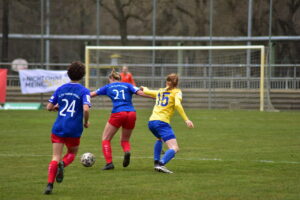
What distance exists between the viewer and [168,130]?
978cm

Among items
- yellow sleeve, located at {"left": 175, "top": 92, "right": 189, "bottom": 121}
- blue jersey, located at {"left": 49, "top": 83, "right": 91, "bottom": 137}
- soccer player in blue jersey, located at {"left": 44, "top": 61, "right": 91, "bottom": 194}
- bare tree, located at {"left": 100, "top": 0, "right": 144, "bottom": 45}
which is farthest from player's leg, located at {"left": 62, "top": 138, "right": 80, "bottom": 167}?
bare tree, located at {"left": 100, "top": 0, "right": 144, "bottom": 45}

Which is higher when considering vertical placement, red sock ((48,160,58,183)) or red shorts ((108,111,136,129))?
red shorts ((108,111,136,129))

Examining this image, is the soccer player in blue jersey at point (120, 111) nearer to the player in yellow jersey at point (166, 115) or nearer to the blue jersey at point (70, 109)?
the player in yellow jersey at point (166, 115)

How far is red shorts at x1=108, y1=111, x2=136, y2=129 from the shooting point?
33.6 ft

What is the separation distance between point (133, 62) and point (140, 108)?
9.06ft

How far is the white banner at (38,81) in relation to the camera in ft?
88.6

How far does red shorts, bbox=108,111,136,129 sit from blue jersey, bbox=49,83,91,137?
7.41 ft

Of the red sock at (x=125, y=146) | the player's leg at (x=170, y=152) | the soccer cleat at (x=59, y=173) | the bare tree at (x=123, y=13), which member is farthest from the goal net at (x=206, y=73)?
the soccer cleat at (x=59, y=173)

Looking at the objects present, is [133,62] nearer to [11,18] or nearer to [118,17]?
[118,17]

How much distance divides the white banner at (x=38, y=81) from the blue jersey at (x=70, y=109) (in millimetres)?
19237

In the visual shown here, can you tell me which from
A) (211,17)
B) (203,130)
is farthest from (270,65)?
(203,130)

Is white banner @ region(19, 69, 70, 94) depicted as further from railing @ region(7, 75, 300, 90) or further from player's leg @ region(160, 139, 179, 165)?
player's leg @ region(160, 139, 179, 165)

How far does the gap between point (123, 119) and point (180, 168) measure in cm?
130

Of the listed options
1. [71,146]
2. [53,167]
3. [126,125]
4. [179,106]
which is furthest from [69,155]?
[179,106]
